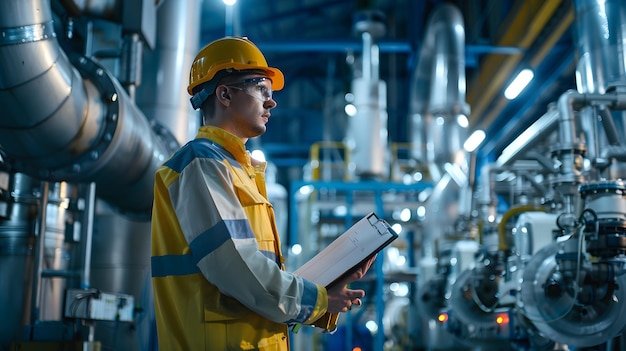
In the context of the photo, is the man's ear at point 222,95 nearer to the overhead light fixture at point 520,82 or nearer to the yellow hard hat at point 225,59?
the yellow hard hat at point 225,59

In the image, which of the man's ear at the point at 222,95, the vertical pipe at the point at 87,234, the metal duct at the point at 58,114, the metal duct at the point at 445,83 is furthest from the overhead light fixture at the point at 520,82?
the man's ear at the point at 222,95

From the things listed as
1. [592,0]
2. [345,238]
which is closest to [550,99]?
[592,0]

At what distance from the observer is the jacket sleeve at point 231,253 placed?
186cm

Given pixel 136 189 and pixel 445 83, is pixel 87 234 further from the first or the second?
pixel 445 83

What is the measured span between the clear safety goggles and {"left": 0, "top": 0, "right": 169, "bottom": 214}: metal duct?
102 centimetres

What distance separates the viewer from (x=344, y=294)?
6.62 ft

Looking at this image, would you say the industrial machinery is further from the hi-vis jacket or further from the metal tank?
the metal tank

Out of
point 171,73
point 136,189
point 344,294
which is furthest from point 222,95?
point 171,73

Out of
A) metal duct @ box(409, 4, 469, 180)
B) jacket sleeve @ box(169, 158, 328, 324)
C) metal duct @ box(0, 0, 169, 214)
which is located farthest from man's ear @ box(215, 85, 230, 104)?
metal duct @ box(409, 4, 469, 180)

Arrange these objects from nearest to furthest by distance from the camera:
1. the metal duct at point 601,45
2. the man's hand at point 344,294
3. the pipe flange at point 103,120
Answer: the man's hand at point 344,294
the pipe flange at point 103,120
the metal duct at point 601,45

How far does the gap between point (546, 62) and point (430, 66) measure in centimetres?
175

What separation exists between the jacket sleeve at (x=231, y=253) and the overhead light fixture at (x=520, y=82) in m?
7.60

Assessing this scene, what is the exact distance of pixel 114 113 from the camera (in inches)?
139

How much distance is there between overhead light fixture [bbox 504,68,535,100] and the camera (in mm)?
8961
